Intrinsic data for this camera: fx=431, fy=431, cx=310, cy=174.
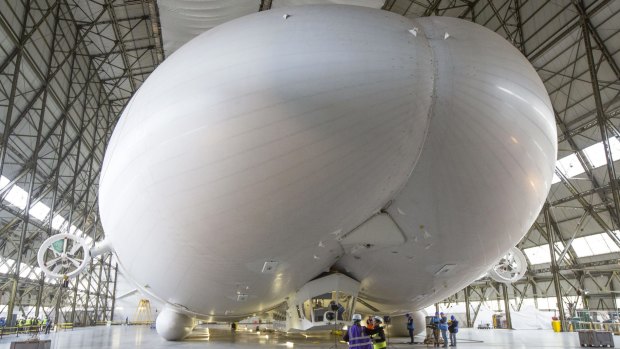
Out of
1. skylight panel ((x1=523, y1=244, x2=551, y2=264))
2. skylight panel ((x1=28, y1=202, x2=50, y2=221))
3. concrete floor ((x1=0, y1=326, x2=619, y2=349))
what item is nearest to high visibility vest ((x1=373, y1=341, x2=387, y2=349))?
concrete floor ((x1=0, y1=326, x2=619, y2=349))

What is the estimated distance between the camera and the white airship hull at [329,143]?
16.3ft

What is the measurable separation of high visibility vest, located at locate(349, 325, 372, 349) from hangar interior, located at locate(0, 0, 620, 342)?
17.5 m

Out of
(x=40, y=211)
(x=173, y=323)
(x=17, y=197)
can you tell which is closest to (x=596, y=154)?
(x=173, y=323)

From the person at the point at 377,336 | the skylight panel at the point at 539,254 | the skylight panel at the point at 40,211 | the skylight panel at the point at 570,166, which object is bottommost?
the person at the point at 377,336

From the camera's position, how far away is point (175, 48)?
25.5 metres

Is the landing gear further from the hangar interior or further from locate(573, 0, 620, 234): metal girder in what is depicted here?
locate(573, 0, 620, 234): metal girder

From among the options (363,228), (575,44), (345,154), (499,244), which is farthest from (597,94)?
(345,154)

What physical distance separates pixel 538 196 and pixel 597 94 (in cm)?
1694

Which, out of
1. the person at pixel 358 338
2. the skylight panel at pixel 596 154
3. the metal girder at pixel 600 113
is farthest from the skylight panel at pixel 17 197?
the skylight panel at pixel 596 154

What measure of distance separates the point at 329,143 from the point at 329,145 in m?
0.03

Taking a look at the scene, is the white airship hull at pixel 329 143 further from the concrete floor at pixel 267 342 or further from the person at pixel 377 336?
the concrete floor at pixel 267 342

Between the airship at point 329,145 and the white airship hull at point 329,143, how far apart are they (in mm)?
19

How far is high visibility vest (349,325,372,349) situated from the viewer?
6.86 metres

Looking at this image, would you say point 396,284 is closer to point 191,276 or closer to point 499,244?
point 499,244
